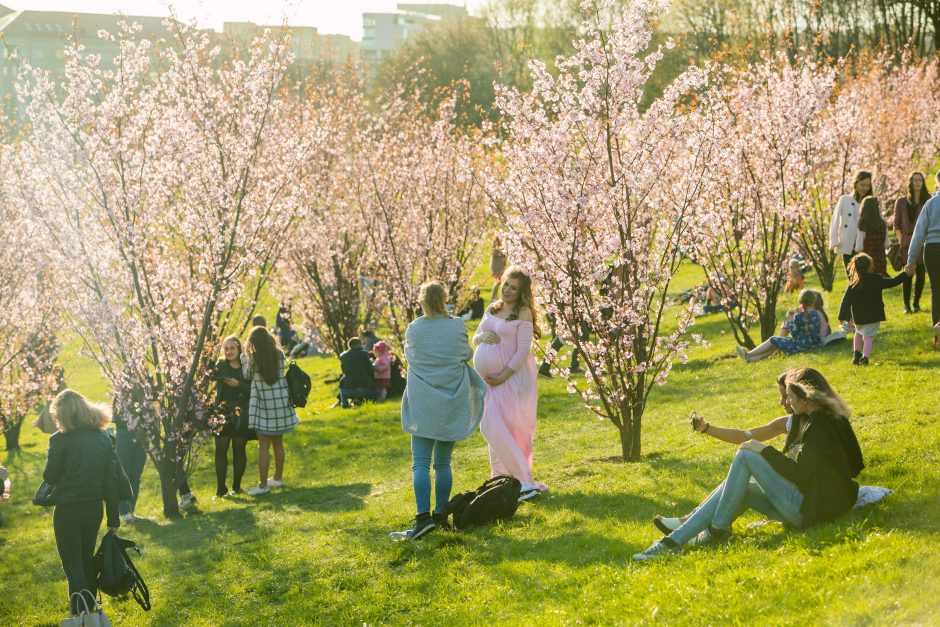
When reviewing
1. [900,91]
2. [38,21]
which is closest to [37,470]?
[900,91]

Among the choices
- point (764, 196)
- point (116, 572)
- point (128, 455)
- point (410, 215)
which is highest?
point (764, 196)

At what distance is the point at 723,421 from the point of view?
988cm

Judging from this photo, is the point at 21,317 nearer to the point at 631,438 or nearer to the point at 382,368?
the point at 382,368

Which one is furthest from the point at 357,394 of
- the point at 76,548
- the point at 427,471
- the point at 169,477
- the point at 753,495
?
the point at 753,495

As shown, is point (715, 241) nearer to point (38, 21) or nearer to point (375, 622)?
point (375, 622)

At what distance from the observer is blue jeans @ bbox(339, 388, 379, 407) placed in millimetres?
15773

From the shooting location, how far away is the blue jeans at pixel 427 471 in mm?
7336

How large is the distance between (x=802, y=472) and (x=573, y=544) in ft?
5.64

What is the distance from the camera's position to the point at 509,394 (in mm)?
7930

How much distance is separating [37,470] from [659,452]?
454 inches

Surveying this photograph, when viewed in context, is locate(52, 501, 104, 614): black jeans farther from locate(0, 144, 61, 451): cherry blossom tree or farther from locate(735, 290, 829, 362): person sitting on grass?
locate(0, 144, 61, 451): cherry blossom tree

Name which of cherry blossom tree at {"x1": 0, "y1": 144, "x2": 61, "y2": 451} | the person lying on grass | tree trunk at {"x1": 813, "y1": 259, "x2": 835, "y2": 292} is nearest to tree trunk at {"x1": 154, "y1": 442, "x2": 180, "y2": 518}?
the person lying on grass

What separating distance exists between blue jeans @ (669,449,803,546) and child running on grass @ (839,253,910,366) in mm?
5539

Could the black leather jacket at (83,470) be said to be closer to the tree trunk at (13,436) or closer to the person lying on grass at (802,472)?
the person lying on grass at (802,472)
